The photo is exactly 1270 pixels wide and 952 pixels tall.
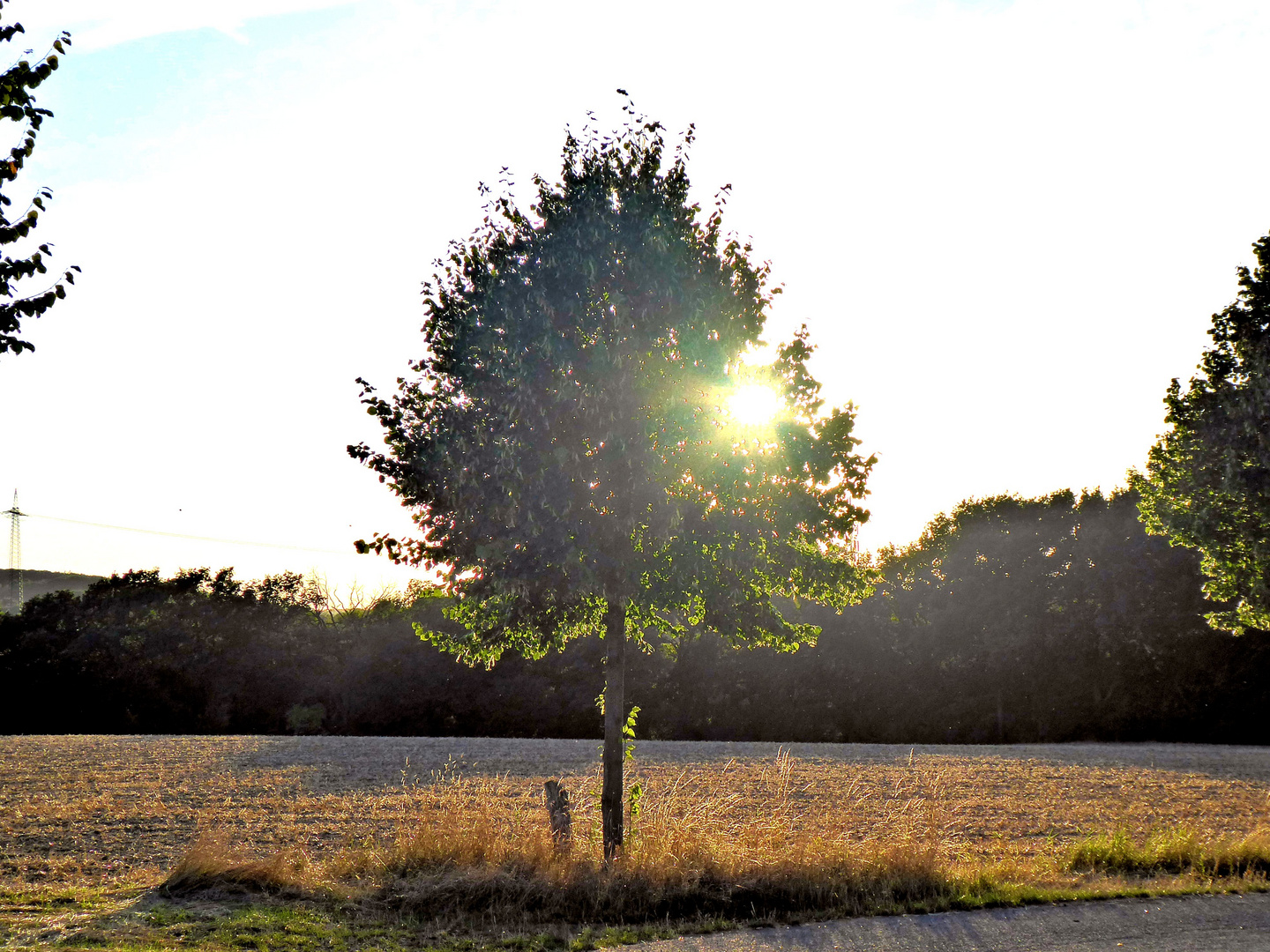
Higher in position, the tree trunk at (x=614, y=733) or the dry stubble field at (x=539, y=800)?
the tree trunk at (x=614, y=733)

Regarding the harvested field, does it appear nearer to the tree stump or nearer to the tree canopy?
the tree stump

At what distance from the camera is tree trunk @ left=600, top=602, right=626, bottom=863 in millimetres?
10227

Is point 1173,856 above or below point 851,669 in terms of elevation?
below

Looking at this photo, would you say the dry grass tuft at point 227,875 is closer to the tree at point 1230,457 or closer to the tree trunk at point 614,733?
the tree trunk at point 614,733

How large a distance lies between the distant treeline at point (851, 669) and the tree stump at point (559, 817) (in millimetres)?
25426

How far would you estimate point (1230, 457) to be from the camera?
1440 centimetres

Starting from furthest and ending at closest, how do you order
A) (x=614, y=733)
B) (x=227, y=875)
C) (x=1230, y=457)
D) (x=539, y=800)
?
(x=539, y=800) → (x=1230, y=457) → (x=614, y=733) → (x=227, y=875)

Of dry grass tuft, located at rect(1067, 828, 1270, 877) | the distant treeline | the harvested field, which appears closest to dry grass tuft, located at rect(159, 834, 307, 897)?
the harvested field

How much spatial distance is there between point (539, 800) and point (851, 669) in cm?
2455

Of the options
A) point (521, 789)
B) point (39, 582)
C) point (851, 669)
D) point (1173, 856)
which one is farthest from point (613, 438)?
point (39, 582)

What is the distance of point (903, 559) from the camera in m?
44.5

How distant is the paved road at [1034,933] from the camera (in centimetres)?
743

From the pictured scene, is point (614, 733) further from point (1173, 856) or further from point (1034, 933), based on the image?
point (1173, 856)

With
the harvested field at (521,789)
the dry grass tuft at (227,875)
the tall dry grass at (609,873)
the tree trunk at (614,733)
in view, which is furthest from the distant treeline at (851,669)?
the dry grass tuft at (227,875)
